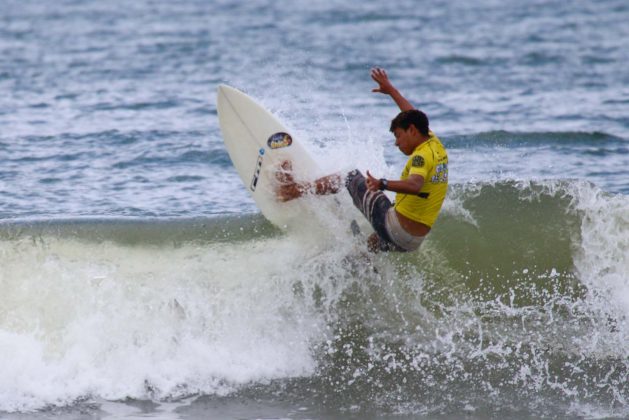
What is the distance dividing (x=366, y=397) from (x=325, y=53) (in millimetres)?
17210

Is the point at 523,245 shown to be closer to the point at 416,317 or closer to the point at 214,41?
the point at 416,317

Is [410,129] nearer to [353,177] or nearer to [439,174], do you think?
[439,174]

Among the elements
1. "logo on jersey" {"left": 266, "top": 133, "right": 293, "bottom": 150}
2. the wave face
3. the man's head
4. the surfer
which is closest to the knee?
the surfer

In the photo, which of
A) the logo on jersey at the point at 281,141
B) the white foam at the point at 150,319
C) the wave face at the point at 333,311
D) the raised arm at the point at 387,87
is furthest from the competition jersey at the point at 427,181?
the logo on jersey at the point at 281,141

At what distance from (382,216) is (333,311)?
1185 mm

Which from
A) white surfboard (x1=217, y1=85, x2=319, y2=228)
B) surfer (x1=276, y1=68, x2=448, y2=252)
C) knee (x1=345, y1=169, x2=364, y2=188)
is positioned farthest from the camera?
white surfboard (x1=217, y1=85, x2=319, y2=228)

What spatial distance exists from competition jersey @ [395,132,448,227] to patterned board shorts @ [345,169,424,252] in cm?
11

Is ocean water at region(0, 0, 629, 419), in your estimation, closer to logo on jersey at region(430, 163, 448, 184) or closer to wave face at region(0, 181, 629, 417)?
wave face at region(0, 181, 629, 417)

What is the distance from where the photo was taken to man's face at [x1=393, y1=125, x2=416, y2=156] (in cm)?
802

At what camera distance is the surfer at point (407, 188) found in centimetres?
793

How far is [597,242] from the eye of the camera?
960 centimetres

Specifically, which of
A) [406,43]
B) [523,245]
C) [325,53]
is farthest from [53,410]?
[406,43]

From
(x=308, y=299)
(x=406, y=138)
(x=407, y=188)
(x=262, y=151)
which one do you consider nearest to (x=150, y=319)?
(x=308, y=299)

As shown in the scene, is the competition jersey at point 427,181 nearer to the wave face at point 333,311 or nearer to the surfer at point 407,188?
the surfer at point 407,188
